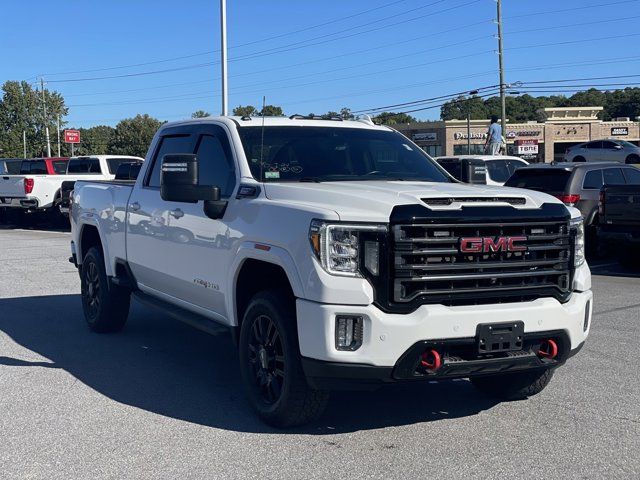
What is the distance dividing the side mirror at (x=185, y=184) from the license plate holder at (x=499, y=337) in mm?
2177

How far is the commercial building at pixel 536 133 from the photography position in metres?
77.6

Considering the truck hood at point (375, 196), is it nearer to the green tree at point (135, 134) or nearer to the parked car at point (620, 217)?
the parked car at point (620, 217)

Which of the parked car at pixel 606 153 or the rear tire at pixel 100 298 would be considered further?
the parked car at pixel 606 153

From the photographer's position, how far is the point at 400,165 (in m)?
6.77

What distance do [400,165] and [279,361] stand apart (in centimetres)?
218

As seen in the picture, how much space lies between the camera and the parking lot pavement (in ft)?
15.7

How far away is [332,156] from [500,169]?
43.9ft

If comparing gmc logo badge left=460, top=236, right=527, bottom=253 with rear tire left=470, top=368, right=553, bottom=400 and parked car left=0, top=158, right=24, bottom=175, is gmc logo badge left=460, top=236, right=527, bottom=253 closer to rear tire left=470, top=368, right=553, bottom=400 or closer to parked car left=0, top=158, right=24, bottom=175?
rear tire left=470, top=368, right=553, bottom=400

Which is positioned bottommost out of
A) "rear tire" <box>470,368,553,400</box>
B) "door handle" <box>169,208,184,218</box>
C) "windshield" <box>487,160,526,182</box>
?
"rear tire" <box>470,368,553,400</box>

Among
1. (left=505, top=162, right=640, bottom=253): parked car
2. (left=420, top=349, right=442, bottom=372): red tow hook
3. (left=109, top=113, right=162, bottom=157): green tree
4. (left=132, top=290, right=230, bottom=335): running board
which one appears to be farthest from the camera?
(left=109, top=113, right=162, bottom=157): green tree

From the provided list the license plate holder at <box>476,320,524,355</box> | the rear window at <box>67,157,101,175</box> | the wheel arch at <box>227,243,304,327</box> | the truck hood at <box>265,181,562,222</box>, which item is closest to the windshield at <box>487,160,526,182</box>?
the rear window at <box>67,157,101,175</box>

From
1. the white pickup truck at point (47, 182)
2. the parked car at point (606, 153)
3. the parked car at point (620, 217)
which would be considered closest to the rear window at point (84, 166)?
the white pickup truck at point (47, 182)

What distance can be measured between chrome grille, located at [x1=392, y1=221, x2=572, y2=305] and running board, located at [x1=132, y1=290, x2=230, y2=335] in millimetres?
1755

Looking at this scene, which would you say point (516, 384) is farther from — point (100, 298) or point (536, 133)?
point (536, 133)
